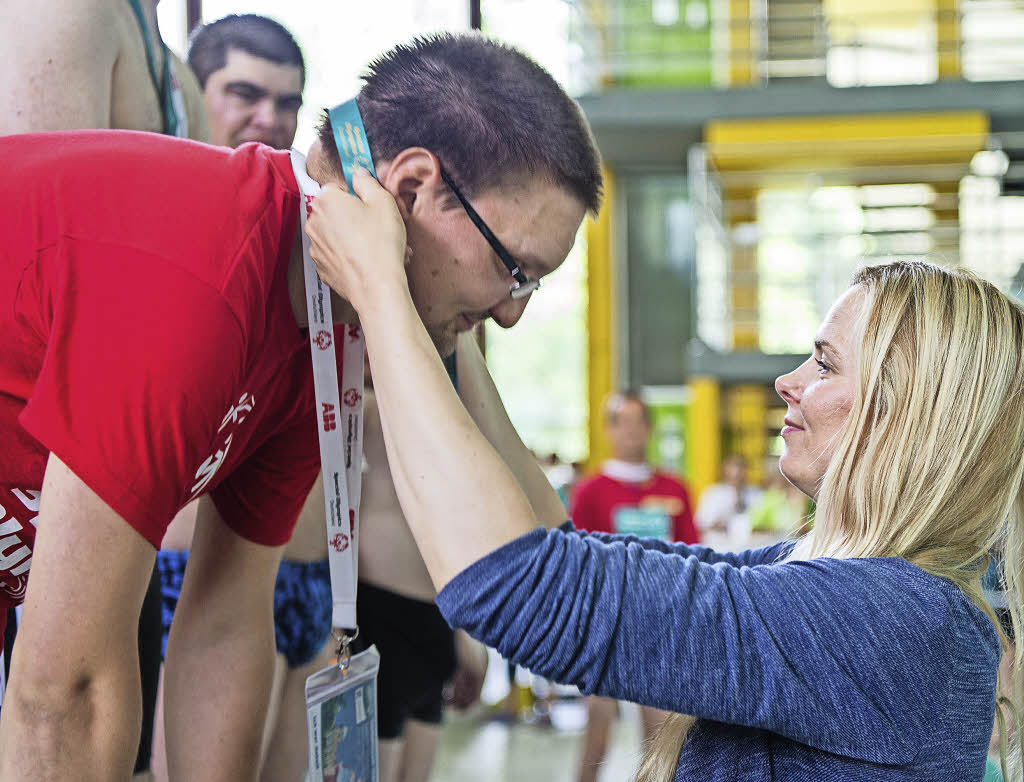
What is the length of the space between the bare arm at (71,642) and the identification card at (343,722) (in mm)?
258

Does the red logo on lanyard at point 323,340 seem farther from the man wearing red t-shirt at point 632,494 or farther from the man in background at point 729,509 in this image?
the man in background at point 729,509

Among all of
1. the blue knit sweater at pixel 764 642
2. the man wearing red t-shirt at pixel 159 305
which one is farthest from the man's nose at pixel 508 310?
the blue knit sweater at pixel 764 642

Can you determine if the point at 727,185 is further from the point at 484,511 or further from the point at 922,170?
the point at 484,511

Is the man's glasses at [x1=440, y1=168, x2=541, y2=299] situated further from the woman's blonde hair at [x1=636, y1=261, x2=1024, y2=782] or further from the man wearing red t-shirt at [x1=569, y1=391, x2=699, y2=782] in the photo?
the man wearing red t-shirt at [x1=569, y1=391, x2=699, y2=782]

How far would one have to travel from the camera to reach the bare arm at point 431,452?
95 cm

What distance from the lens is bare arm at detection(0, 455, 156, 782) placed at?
0.99 meters

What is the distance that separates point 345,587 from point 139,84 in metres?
0.72

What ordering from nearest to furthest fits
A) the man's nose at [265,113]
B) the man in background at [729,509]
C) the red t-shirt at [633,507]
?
the man's nose at [265,113]
the red t-shirt at [633,507]
the man in background at [729,509]

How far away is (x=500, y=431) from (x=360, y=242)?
0.62 m

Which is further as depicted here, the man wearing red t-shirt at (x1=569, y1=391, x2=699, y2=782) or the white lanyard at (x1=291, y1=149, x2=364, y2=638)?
the man wearing red t-shirt at (x1=569, y1=391, x2=699, y2=782)

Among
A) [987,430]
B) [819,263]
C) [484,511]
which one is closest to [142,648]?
[484,511]

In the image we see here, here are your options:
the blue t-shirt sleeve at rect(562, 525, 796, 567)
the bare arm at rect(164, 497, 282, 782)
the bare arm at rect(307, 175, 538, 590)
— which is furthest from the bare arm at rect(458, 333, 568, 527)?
the bare arm at rect(307, 175, 538, 590)

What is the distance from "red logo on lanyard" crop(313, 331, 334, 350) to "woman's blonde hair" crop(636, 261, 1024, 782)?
545 mm

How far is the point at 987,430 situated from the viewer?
1127 mm
